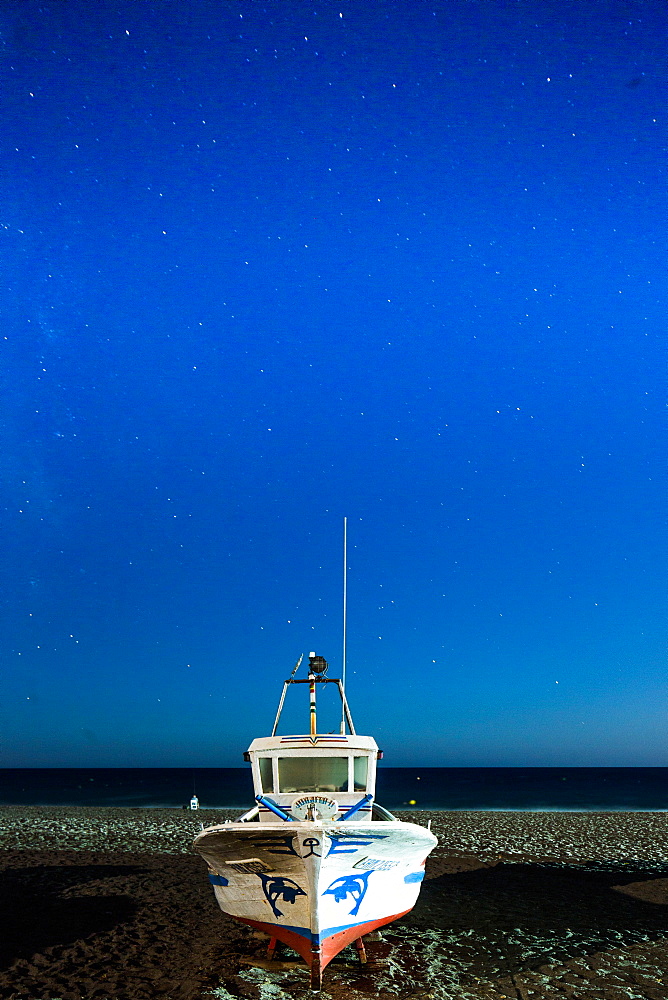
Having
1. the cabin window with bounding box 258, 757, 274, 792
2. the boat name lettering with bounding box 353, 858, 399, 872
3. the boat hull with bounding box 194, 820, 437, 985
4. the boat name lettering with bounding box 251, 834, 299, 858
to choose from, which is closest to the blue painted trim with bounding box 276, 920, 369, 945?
the boat hull with bounding box 194, 820, 437, 985

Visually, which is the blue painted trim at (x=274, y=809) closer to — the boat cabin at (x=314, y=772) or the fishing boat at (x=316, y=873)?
the fishing boat at (x=316, y=873)

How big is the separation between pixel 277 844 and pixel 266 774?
3234 mm

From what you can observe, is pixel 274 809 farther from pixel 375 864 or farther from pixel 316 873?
pixel 375 864

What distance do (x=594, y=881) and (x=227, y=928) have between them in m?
11.5

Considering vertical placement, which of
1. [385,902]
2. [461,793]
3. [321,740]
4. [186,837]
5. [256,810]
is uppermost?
[321,740]

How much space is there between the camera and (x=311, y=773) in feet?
46.3

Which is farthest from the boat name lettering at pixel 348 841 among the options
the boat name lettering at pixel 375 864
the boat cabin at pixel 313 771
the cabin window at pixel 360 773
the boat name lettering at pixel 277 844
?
the cabin window at pixel 360 773

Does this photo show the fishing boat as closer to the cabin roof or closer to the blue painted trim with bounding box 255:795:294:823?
the blue painted trim with bounding box 255:795:294:823

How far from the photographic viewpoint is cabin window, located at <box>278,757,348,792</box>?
14.0m

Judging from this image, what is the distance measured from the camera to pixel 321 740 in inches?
568

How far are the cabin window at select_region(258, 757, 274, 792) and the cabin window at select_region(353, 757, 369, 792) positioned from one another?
65.9 inches

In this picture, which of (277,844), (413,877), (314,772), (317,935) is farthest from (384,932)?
(277,844)

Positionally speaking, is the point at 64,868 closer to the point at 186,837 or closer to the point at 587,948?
the point at 186,837

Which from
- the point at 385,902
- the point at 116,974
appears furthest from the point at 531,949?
the point at 116,974
